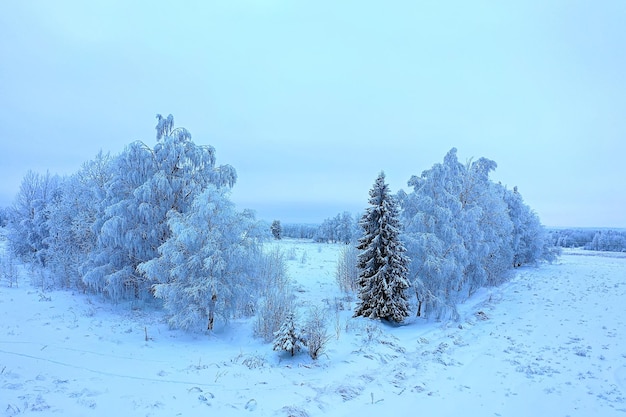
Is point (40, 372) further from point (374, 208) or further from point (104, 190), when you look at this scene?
point (374, 208)

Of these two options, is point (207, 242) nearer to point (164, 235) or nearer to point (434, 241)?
point (164, 235)

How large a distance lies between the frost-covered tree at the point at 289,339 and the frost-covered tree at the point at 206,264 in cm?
293

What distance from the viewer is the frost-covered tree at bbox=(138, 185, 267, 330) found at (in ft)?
38.1

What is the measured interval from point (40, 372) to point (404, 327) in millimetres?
12716

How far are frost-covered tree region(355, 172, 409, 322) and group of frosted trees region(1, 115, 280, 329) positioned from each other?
4.96 m

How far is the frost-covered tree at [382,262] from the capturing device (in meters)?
14.4

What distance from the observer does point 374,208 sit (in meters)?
15.1

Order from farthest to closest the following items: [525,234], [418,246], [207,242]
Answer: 1. [525,234]
2. [418,246]
3. [207,242]

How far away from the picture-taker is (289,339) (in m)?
9.88

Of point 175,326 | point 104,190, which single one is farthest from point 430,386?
point 104,190

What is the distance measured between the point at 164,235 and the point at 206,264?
5299mm

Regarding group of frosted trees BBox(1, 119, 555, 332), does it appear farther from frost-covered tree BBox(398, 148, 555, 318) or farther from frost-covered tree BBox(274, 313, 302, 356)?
frost-covered tree BBox(274, 313, 302, 356)

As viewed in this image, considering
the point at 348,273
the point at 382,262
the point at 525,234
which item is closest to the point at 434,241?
the point at 382,262

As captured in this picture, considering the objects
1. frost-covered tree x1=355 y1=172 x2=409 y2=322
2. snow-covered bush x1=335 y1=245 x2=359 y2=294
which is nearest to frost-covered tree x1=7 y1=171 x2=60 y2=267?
snow-covered bush x1=335 y1=245 x2=359 y2=294
